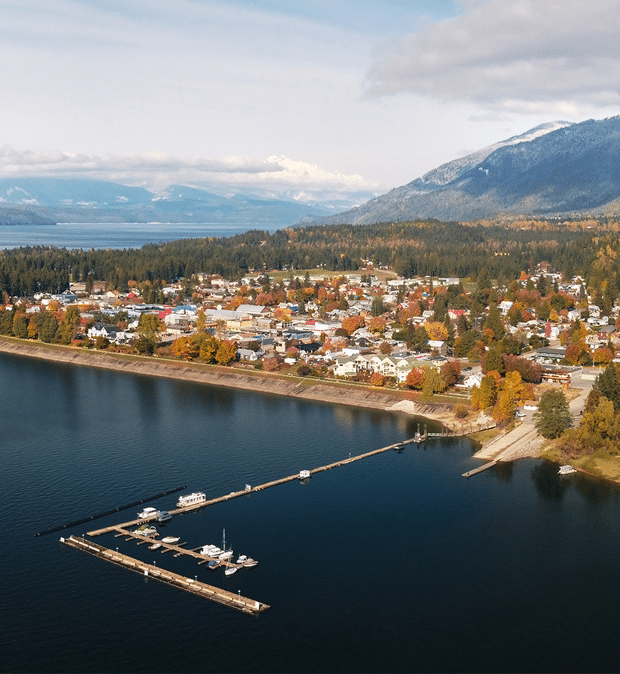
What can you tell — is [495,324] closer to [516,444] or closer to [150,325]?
[516,444]

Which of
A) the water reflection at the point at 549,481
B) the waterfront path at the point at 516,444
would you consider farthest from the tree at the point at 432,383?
the water reflection at the point at 549,481

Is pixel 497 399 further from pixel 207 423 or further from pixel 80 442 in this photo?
pixel 80 442

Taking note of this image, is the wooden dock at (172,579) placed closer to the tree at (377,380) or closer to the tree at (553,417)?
the tree at (553,417)

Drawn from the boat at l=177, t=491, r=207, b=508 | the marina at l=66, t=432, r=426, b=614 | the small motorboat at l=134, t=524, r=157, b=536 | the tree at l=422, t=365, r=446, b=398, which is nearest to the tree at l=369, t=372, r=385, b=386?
the tree at l=422, t=365, r=446, b=398

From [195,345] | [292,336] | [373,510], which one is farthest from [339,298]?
[373,510]

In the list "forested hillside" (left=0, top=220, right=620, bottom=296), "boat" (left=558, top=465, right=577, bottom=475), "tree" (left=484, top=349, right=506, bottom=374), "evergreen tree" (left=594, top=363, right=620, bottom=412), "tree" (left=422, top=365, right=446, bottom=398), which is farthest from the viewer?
"forested hillside" (left=0, top=220, right=620, bottom=296)

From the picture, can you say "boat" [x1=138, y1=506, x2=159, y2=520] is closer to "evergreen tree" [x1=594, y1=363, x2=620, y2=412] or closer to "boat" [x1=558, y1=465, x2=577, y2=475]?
"boat" [x1=558, y1=465, x2=577, y2=475]

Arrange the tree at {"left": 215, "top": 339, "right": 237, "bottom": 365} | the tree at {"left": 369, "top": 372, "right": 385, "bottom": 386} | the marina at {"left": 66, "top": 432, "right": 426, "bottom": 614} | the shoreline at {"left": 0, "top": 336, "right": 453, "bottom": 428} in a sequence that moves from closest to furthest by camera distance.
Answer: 1. the marina at {"left": 66, "top": 432, "right": 426, "bottom": 614}
2. the shoreline at {"left": 0, "top": 336, "right": 453, "bottom": 428}
3. the tree at {"left": 369, "top": 372, "right": 385, "bottom": 386}
4. the tree at {"left": 215, "top": 339, "right": 237, "bottom": 365}
